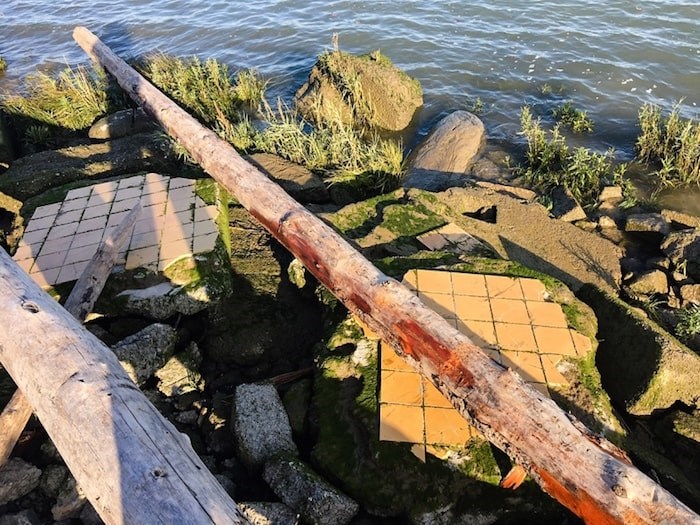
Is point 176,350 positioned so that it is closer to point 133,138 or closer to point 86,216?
point 86,216

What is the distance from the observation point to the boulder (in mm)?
6242

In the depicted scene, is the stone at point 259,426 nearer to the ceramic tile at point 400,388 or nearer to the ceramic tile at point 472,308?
the ceramic tile at point 400,388

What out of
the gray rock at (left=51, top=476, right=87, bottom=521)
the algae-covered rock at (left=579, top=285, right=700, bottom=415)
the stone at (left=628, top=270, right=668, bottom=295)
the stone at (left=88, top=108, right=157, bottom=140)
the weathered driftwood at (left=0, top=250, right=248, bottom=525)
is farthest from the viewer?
the stone at (left=88, top=108, right=157, bottom=140)

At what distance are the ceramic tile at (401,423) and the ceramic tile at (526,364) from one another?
2.42 feet

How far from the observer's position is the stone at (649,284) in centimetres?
529

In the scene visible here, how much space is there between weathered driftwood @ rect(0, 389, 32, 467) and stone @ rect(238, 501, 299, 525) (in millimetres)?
1561

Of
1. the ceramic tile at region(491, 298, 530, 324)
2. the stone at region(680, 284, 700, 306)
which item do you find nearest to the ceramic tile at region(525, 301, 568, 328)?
the ceramic tile at region(491, 298, 530, 324)

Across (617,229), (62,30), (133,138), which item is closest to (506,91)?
(617,229)

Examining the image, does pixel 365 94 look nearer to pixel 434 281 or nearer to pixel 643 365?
pixel 434 281

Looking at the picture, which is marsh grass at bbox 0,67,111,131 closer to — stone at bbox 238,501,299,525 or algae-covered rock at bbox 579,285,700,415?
stone at bbox 238,501,299,525

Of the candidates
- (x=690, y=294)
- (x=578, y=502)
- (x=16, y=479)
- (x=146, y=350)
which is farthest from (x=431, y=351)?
(x=690, y=294)

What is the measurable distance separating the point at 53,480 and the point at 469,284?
3.21 meters

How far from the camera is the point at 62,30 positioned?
50.3 feet

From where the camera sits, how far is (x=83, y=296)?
4121mm
